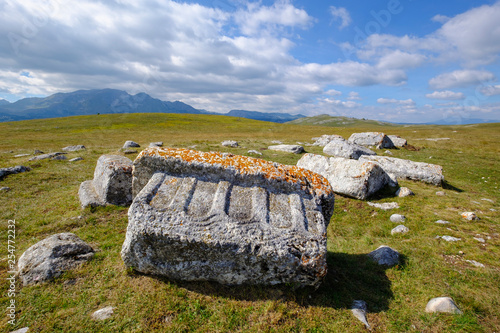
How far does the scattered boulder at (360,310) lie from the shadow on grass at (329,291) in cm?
11

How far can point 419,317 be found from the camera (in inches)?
201

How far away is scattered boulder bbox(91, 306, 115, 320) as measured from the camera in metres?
4.81

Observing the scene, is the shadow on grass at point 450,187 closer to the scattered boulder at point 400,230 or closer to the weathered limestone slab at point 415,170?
the weathered limestone slab at point 415,170

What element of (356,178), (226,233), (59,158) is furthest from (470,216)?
(59,158)

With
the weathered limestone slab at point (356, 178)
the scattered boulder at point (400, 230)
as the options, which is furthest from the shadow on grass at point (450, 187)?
the scattered boulder at point (400, 230)

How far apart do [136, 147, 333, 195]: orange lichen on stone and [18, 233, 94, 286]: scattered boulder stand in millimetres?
3161

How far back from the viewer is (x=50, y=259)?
5.84m

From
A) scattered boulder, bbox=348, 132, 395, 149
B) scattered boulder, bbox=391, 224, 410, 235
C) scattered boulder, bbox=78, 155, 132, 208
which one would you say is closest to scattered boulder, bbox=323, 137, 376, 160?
scattered boulder, bbox=348, 132, 395, 149

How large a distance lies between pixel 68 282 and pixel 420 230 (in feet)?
39.5

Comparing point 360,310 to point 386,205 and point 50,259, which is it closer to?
point 386,205

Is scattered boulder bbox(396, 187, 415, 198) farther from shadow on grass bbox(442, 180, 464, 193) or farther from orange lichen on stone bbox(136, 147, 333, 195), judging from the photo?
orange lichen on stone bbox(136, 147, 333, 195)

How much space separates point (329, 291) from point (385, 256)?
2630 mm

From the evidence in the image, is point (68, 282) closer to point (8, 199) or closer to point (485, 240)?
point (8, 199)

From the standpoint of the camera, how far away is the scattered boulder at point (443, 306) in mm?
5068
